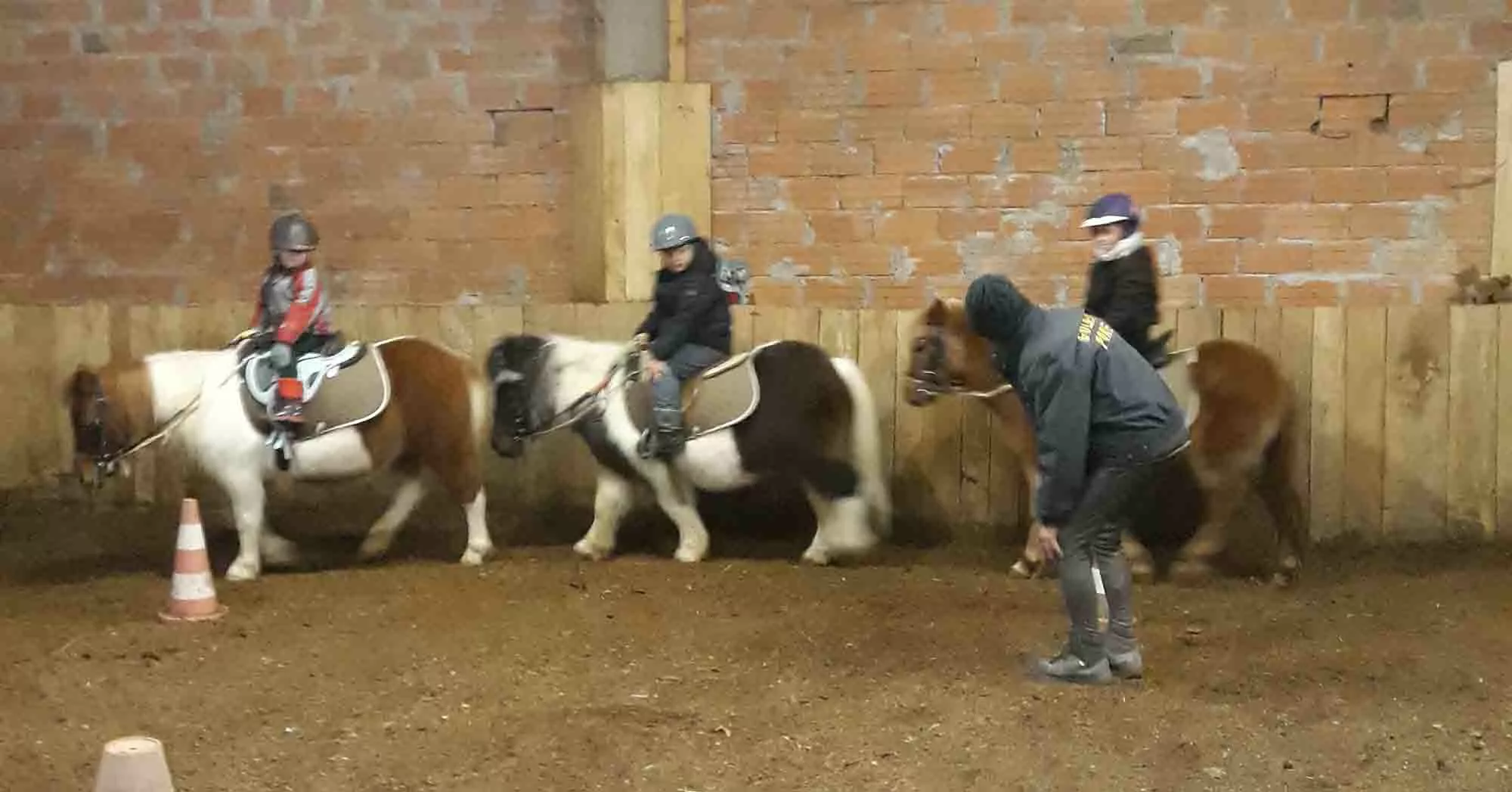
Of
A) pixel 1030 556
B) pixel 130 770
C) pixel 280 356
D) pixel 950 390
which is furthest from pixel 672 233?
pixel 130 770

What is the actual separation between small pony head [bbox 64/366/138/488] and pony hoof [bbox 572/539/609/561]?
6.61ft

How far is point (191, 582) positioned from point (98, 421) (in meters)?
0.98

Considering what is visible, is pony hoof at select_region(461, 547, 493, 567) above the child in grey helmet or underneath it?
underneath

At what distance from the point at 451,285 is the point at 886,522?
2.80 m

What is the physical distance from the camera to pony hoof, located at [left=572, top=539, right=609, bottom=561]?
6297mm

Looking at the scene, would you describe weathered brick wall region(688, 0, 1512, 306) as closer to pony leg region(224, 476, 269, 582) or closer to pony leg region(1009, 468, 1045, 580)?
pony leg region(1009, 468, 1045, 580)

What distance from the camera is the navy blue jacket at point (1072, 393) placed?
410cm

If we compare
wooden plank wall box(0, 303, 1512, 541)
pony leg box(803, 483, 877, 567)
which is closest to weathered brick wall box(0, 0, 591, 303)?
wooden plank wall box(0, 303, 1512, 541)

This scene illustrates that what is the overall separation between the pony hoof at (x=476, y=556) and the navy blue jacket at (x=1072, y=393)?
2938mm

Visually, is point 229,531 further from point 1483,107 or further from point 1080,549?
point 1483,107

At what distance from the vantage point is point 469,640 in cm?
493

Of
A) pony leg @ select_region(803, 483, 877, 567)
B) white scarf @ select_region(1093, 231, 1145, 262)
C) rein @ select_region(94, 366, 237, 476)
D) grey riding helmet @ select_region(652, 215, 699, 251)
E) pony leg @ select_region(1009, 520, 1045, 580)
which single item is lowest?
pony leg @ select_region(1009, 520, 1045, 580)

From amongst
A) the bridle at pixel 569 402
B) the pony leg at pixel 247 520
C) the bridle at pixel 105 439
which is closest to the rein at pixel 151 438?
the bridle at pixel 105 439

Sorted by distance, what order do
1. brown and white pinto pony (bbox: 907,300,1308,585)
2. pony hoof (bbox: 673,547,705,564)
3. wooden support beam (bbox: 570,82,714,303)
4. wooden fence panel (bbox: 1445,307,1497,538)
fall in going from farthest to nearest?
1. wooden support beam (bbox: 570,82,714,303)
2. pony hoof (bbox: 673,547,705,564)
3. wooden fence panel (bbox: 1445,307,1497,538)
4. brown and white pinto pony (bbox: 907,300,1308,585)
